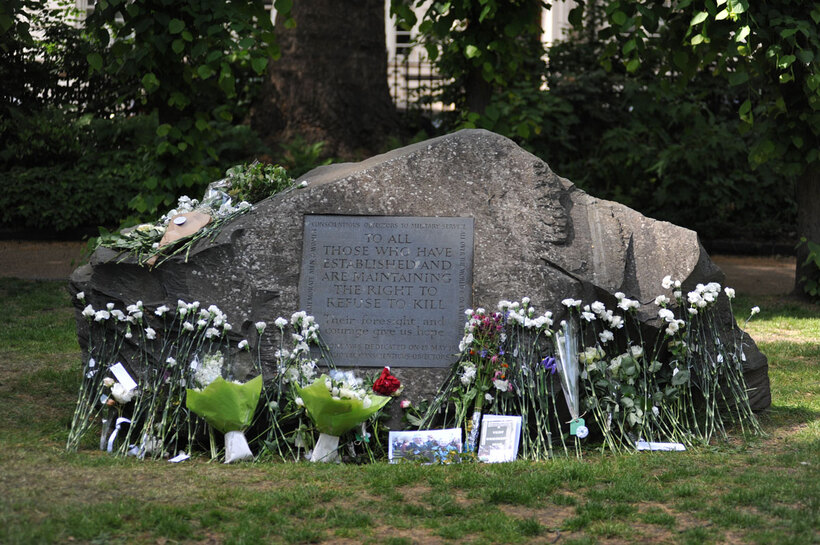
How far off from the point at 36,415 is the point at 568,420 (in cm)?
294

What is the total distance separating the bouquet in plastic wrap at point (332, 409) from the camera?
4.66 metres

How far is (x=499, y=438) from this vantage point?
4914 millimetres

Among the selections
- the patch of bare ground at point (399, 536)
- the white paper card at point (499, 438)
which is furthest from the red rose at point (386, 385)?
the patch of bare ground at point (399, 536)

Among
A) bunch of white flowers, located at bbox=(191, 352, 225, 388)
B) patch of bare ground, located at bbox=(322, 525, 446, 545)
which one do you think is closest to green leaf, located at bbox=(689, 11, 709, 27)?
bunch of white flowers, located at bbox=(191, 352, 225, 388)

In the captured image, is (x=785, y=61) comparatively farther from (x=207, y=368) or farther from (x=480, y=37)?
(x=207, y=368)

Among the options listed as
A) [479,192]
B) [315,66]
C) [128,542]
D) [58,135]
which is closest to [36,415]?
[128,542]

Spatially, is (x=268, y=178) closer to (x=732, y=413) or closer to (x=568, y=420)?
(x=568, y=420)

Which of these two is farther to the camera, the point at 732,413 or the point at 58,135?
the point at 58,135

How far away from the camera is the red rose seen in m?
5.02

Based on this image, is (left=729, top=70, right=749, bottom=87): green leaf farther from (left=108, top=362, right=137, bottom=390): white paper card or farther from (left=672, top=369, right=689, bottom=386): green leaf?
(left=108, top=362, right=137, bottom=390): white paper card

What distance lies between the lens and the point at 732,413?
5.58 m

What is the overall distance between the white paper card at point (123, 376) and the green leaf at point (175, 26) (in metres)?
3.26

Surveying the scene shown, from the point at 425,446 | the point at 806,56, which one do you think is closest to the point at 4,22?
the point at 425,446

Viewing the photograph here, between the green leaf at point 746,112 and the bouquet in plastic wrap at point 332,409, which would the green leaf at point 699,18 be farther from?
the bouquet in plastic wrap at point 332,409
